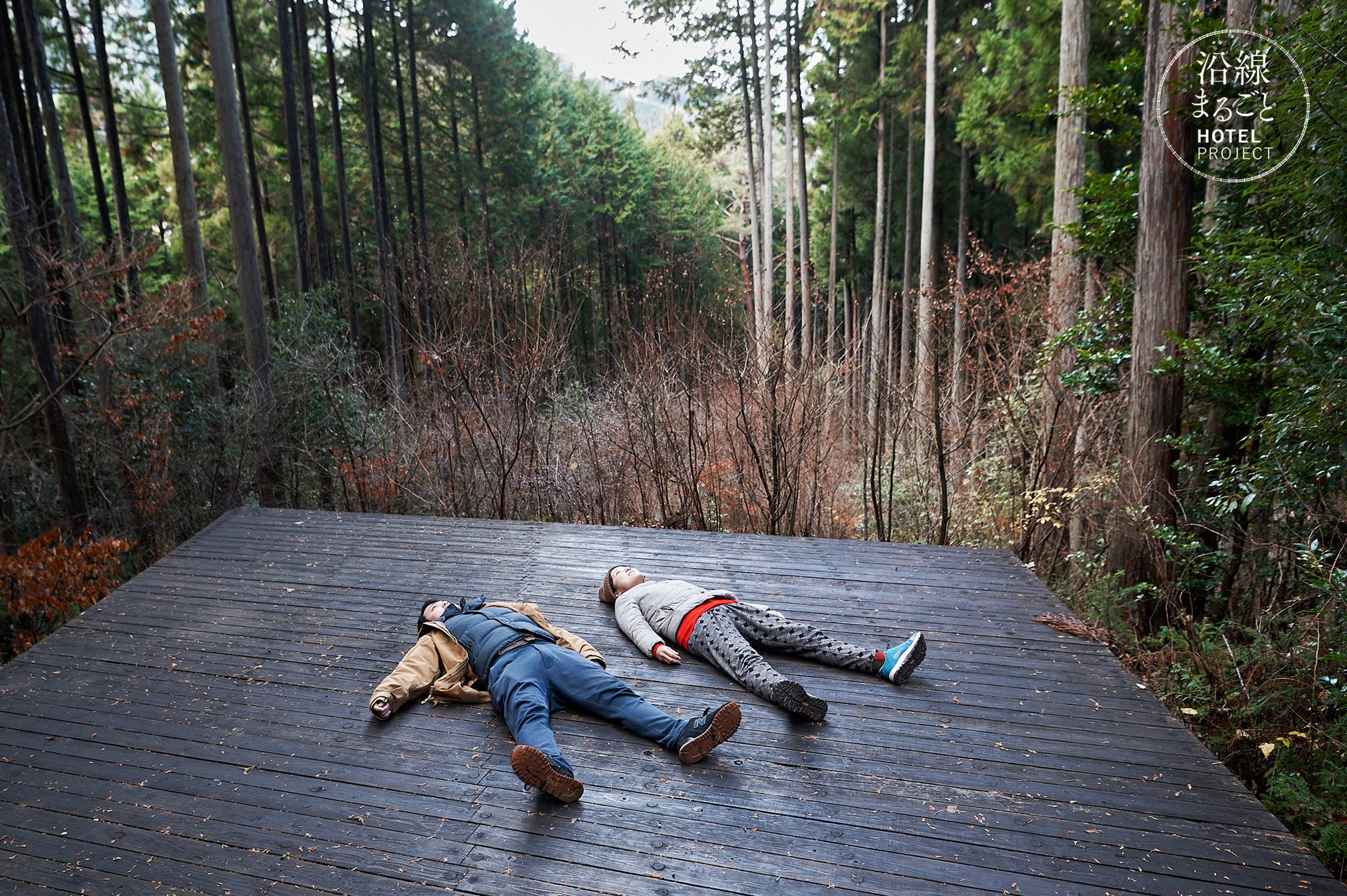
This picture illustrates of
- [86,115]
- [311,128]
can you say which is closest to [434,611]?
[311,128]

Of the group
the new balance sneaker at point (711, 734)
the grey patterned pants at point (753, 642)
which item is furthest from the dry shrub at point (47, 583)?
the new balance sneaker at point (711, 734)

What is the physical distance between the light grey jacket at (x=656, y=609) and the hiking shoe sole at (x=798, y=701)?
0.83 metres

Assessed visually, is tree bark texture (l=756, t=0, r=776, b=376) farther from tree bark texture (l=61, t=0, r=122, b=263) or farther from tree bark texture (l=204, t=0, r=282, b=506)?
tree bark texture (l=61, t=0, r=122, b=263)

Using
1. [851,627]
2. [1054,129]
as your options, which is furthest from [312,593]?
[1054,129]

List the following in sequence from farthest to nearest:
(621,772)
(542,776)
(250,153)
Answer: (250,153)
(621,772)
(542,776)

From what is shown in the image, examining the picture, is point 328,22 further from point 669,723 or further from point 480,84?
point 669,723

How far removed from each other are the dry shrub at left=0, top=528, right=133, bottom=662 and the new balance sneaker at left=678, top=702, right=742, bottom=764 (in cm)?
593

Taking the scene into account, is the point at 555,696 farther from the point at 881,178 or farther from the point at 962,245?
the point at 881,178

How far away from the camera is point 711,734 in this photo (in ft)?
9.85

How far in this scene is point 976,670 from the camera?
12.3 feet

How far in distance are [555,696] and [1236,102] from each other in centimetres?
504

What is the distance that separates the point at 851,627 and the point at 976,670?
69 centimetres

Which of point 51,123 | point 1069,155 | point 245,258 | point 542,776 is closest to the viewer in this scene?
point 542,776

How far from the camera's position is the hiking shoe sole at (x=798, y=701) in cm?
326
